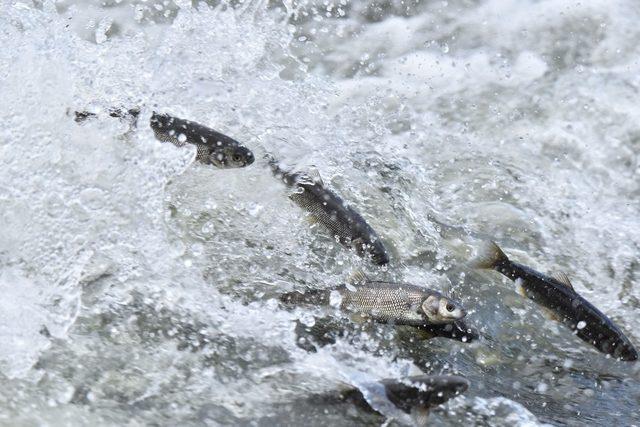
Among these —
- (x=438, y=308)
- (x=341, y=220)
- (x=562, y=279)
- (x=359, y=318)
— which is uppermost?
(x=562, y=279)

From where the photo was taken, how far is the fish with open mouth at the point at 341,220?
4285 mm

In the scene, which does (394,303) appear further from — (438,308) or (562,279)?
(562,279)

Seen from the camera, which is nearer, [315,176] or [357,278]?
[357,278]

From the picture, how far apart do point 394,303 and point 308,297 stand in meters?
0.39

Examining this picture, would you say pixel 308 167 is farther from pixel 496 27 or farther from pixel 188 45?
pixel 496 27

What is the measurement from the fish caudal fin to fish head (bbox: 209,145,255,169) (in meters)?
1.27

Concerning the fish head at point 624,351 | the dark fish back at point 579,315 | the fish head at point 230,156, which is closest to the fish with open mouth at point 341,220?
the fish head at point 230,156

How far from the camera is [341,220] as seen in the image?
4289mm

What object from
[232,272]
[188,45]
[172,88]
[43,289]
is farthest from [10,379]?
[188,45]

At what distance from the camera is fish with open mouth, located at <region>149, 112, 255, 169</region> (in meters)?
4.23

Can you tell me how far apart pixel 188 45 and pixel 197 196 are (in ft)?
4.56

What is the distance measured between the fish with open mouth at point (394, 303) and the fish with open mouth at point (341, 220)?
0.41 meters

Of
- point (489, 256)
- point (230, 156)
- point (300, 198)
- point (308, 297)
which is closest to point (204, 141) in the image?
point (230, 156)

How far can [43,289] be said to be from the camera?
12.2 feet
